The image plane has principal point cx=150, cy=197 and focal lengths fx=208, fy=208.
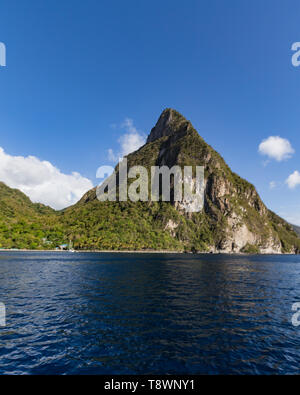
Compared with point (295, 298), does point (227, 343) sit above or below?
above

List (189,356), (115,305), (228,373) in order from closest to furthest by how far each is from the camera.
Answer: (228,373) → (189,356) → (115,305)

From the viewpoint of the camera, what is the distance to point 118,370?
474 inches

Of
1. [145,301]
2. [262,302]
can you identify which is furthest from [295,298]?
[145,301]

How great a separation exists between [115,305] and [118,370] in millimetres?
14213

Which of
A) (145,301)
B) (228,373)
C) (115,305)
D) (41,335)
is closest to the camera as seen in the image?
(228,373)

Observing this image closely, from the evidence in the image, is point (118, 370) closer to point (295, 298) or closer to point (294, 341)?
point (294, 341)

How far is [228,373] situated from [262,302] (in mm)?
20068

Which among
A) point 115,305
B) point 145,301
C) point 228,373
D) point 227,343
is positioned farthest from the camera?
point 145,301
